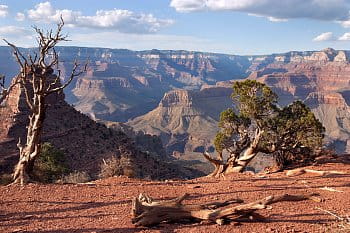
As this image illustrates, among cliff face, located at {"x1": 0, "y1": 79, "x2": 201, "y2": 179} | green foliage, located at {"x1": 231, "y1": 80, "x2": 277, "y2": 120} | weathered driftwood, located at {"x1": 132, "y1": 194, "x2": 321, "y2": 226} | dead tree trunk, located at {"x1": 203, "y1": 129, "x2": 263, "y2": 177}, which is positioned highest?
green foliage, located at {"x1": 231, "y1": 80, "x2": 277, "y2": 120}

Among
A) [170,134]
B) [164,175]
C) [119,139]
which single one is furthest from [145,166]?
[170,134]

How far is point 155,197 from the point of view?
1336 centimetres

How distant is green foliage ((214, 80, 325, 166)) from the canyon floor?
457cm

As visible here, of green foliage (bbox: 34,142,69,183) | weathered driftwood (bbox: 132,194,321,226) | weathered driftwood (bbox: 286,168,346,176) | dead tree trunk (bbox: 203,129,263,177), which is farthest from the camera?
green foliage (bbox: 34,142,69,183)

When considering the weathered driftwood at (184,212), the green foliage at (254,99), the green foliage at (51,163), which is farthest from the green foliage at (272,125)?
the green foliage at (51,163)

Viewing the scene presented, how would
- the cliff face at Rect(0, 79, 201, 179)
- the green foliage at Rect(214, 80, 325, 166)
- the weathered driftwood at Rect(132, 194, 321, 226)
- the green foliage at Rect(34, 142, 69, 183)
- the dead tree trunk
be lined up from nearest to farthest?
1. the weathered driftwood at Rect(132, 194, 321, 226)
2. the green foliage at Rect(214, 80, 325, 166)
3. the dead tree trunk
4. the green foliage at Rect(34, 142, 69, 183)
5. the cliff face at Rect(0, 79, 201, 179)

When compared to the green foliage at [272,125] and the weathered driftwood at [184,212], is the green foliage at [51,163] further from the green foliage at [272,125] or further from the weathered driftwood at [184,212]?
the weathered driftwood at [184,212]

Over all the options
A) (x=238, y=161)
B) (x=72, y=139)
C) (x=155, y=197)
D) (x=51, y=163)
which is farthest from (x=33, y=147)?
(x=72, y=139)

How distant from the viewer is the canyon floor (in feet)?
32.2

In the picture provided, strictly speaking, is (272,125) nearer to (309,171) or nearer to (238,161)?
(238,161)

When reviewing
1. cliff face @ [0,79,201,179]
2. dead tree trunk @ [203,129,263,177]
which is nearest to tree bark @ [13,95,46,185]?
dead tree trunk @ [203,129,263,177]

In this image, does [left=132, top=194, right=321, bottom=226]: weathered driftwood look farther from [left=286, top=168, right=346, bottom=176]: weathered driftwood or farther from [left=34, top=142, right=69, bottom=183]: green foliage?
[left=34, top=142, right=69, bottom=183]: green foliage

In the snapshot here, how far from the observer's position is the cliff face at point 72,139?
155 ft

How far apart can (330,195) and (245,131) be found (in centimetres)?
995
